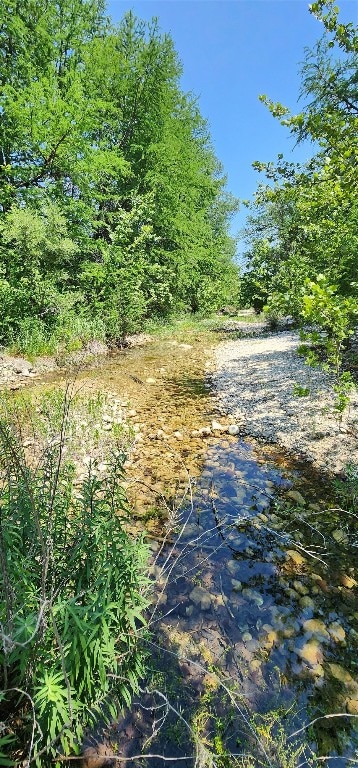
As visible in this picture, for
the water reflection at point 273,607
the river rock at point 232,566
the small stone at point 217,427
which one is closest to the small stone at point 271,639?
the water reflection at point 273,607

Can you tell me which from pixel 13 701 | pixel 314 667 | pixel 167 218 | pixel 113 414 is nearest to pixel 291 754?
pixel 314 667

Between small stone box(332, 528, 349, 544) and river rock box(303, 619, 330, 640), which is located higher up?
small stone box(332, 528, 349, 544)

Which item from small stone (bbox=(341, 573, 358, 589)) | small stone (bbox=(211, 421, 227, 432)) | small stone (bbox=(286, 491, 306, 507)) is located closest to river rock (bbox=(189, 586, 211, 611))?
small stone (bbox=(341, 573, 358, 589))

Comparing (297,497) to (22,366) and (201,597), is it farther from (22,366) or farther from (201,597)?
(22,366)

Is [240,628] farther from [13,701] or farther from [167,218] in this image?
[167,218]

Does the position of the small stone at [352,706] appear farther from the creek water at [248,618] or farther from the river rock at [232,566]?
the river rock at [232,566]

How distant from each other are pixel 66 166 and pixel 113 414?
9.24 m

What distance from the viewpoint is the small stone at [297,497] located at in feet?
13.8

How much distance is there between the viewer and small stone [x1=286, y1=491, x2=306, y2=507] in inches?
165

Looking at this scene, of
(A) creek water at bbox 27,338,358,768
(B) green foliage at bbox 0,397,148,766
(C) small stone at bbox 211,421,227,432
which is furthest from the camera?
(C) small stone at bbox 211,421,227,432

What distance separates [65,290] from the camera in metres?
12.8

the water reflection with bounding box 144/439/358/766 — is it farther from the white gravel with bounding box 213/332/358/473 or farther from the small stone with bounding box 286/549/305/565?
the white gravel with bounding box 213/332/358/473

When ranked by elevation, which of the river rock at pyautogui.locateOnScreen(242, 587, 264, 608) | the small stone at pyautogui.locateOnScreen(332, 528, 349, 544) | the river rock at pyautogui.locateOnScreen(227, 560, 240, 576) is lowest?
the river rock at pyautogui.locateOnScreen(242, 587, 264, 608)

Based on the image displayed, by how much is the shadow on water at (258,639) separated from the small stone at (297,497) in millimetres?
24
